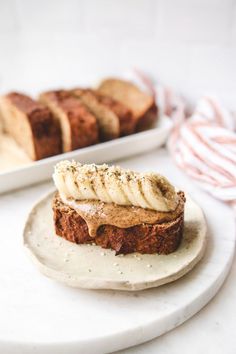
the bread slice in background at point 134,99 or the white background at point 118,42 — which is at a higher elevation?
the white background at point 118,42

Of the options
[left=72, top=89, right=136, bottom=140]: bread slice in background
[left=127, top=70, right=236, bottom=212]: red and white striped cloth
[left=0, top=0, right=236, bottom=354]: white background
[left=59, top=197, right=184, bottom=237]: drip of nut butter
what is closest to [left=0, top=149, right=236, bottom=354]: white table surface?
[left=0, top=0, right=236, bottom=354]: white background

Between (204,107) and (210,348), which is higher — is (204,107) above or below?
above

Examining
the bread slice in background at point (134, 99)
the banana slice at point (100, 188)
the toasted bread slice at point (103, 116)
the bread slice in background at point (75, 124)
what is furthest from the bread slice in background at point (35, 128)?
the banana slice at point (100, 188)

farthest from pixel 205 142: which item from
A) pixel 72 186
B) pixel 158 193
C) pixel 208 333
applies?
pixel 208 333

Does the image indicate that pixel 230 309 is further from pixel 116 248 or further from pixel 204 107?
pixel 204 107

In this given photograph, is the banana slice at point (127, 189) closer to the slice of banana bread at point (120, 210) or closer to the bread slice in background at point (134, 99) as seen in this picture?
the slice of banana bread at point (120, 210)

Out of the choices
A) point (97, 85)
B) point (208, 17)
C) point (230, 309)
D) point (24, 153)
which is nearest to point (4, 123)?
point (24, 153)

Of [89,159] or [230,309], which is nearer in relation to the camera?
[230,309]
